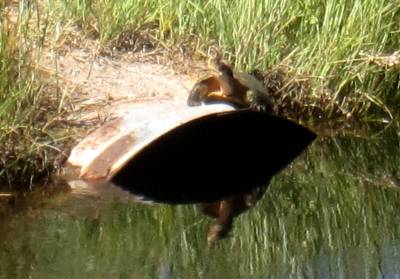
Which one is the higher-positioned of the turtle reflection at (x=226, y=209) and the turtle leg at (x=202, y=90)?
the turtle leg at (x=202, y=90)

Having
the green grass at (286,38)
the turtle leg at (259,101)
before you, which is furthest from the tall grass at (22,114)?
the turtle leg at (259,101)

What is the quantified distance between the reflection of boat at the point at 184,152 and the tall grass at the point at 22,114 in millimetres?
220

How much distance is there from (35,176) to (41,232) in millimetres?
636

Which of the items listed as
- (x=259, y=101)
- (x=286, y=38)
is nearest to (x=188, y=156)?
(x=259, y=101)

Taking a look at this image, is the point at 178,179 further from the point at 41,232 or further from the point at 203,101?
the point at 41,232

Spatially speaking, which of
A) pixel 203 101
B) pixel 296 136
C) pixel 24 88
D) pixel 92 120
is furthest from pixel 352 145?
pixel 24 88

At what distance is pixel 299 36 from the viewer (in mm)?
8750

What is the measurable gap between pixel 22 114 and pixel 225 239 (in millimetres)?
1310

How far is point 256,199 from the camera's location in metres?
7.50

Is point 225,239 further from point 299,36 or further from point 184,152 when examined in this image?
point 299,36

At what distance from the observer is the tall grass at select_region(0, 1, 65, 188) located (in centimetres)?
727

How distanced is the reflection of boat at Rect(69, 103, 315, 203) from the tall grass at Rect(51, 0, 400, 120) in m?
0.52

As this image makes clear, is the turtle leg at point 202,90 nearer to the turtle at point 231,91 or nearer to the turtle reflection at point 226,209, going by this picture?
the turtle at point 231,91

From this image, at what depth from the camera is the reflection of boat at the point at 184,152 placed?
7.51m
